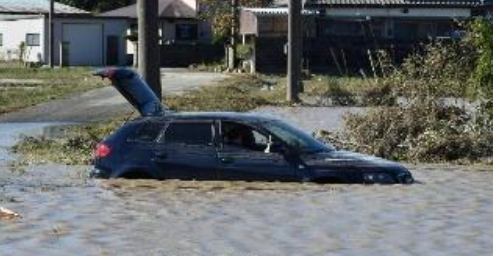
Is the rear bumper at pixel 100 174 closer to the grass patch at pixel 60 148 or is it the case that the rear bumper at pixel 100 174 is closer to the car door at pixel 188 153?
the car door at pixel 188 153

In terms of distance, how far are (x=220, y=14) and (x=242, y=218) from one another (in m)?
66.2

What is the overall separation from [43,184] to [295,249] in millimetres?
6856

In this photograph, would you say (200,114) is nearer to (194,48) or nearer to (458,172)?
(458,172)

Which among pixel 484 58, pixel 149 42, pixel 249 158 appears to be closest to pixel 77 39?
pixel 149 42

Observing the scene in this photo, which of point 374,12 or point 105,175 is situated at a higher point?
point 374,12

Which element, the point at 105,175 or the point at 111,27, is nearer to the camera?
the point at 105,175

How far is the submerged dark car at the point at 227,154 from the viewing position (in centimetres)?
1567

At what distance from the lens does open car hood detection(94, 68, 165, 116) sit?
1789 centimetres

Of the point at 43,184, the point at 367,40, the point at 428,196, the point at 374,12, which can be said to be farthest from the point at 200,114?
the point at 374,12

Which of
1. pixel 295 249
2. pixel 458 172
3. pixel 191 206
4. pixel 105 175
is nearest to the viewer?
pixel 295 249

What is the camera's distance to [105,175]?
1623cm

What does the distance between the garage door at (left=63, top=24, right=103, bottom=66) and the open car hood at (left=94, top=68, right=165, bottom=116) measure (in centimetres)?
6527

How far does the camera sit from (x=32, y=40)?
86.8 meters

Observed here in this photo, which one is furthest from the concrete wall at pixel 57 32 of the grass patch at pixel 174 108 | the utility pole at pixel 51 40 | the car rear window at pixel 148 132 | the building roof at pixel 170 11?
the car rear window at pixel 148 132
